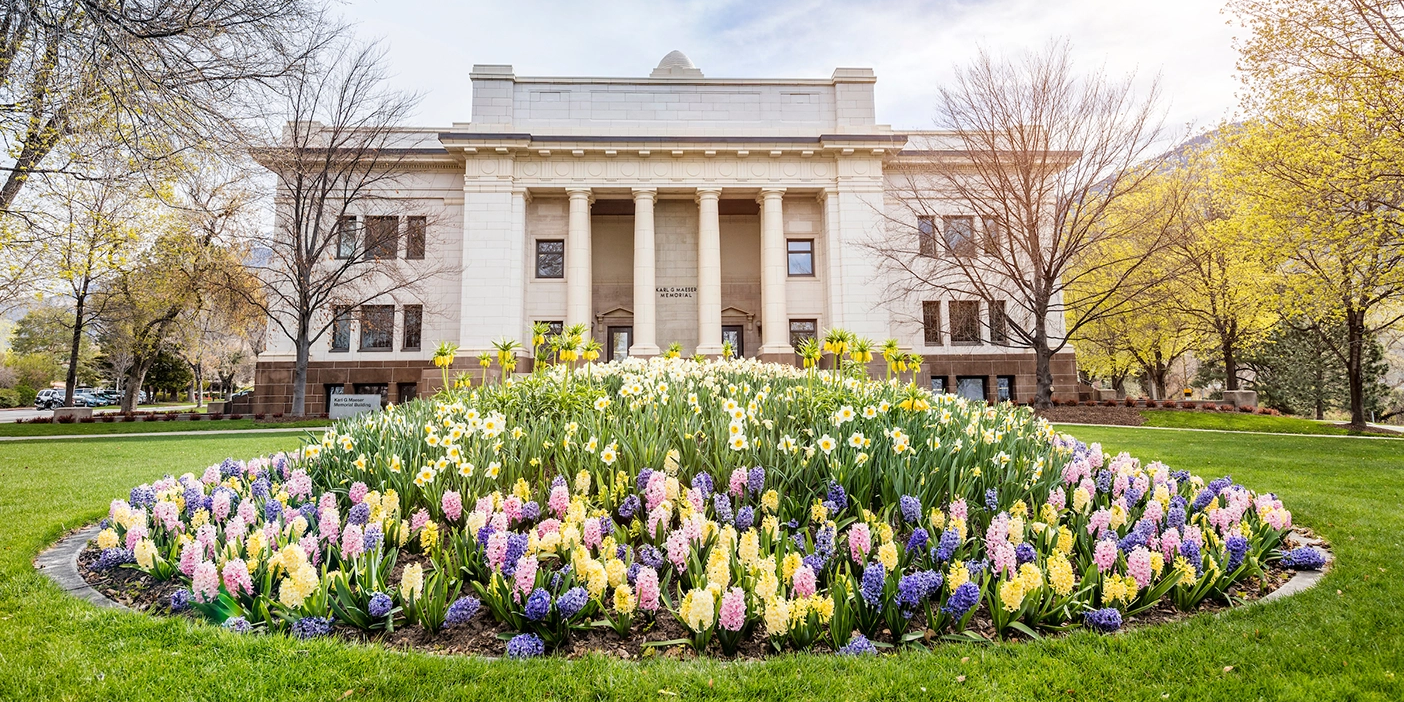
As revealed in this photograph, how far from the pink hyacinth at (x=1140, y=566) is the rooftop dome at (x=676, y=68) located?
91.7 feet

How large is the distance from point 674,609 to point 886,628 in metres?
1.20

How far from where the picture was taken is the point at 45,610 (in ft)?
12.2

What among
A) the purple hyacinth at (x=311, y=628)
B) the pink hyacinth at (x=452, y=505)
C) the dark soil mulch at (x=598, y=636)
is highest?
the pink hyacinth at (x=452, y=505)

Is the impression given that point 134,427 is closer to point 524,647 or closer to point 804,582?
point 524,647

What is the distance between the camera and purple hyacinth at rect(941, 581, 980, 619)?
337 centimetres

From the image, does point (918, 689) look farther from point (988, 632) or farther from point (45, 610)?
point (45, 610)

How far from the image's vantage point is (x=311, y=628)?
3.38m

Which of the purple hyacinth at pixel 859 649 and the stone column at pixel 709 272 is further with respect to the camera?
the stone column at pixel 709 272

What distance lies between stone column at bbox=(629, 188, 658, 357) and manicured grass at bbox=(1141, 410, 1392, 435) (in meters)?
17.3

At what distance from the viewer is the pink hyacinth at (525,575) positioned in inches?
135

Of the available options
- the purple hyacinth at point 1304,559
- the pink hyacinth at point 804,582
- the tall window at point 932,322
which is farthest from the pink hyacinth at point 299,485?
the tall window at point 932,322

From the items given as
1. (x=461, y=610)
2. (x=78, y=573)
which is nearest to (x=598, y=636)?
(x=461, y=610)

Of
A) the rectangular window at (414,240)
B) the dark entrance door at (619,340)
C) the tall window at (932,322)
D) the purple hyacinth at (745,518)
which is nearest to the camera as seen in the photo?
the purple hyacinth at (745,518)

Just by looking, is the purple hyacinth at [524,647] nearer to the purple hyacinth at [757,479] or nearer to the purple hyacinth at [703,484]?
the purple hyacinth at [703,484]
